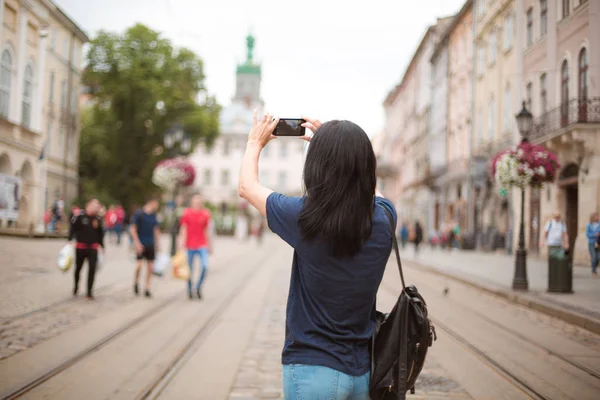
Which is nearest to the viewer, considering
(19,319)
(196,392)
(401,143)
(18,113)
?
(196,392)

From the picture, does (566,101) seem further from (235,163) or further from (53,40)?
(235,163)

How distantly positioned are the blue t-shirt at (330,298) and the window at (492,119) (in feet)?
93.4

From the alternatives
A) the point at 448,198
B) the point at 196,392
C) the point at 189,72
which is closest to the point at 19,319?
the point at 196,392

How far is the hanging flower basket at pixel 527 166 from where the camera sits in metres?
14.6

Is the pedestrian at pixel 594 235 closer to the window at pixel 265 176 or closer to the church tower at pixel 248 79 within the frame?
the window at pixel 265 176

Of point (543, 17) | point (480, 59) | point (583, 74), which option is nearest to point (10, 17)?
point (543, 17)

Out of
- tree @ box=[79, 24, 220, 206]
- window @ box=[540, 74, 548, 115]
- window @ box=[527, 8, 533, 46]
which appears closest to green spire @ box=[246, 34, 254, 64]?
tree @ box=[79, 24, 220, 206]

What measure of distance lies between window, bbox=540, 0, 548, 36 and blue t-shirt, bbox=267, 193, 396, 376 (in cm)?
801

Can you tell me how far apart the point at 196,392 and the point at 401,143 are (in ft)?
213

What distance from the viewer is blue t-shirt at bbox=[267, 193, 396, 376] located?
98.6 inches

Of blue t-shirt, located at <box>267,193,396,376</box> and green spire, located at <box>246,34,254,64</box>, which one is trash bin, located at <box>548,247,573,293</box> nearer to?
blue t-shirt, located at <box>267,193,396,376</box>

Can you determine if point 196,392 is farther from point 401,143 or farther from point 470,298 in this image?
point 401,143

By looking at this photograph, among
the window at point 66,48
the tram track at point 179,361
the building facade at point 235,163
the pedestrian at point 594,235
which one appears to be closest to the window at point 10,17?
the window at point 66,48

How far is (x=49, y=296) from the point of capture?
12.3m
